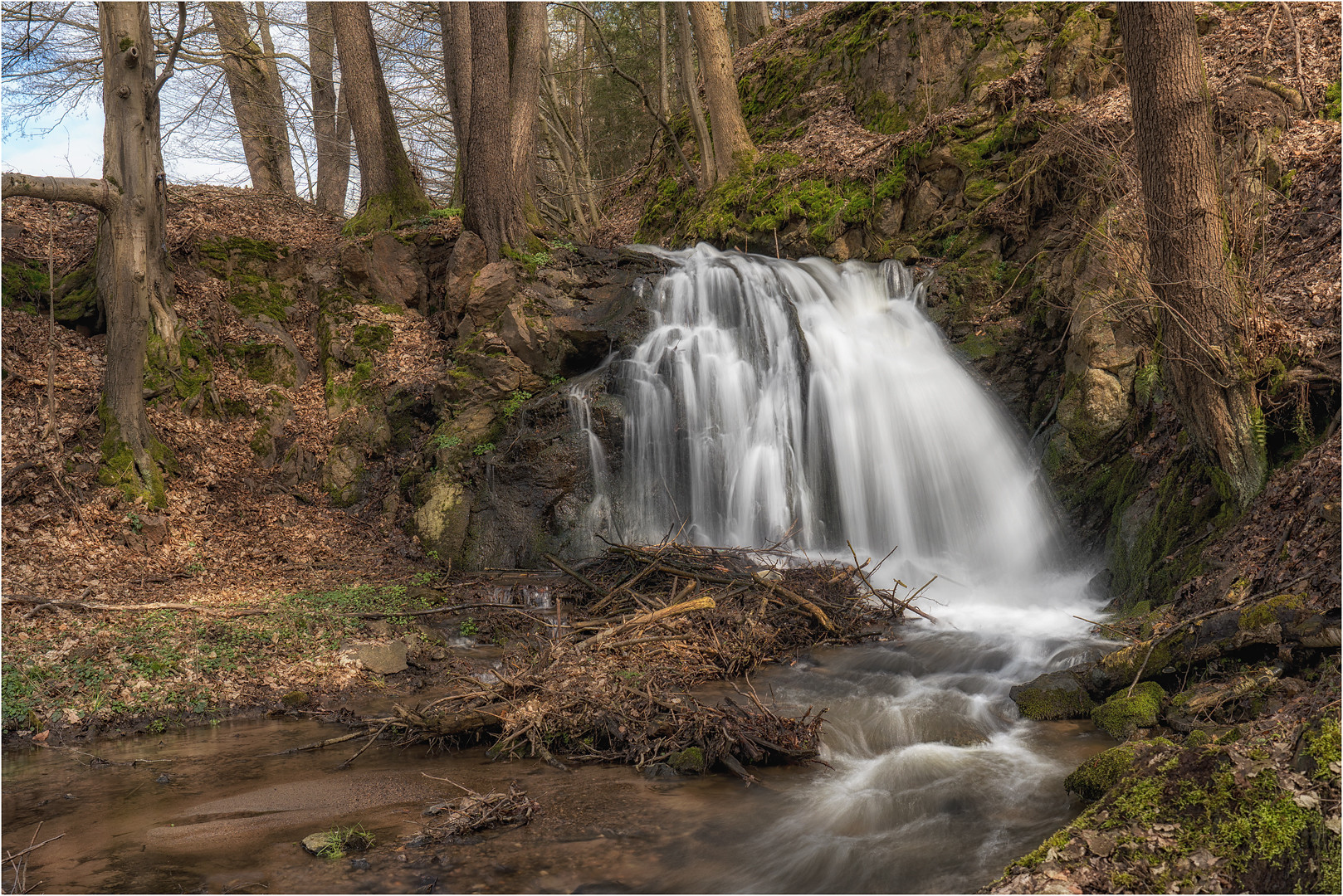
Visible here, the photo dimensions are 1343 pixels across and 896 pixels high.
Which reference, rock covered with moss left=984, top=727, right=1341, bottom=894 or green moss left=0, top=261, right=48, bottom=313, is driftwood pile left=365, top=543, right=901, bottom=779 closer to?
rock covered with moss left=984, top=727, right=1341, bottom=894

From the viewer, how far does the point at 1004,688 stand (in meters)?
6.38

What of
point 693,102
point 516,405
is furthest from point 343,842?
point 693,102

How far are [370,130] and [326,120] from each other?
679 centimetres

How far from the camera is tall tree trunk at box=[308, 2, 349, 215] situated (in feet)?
62.2

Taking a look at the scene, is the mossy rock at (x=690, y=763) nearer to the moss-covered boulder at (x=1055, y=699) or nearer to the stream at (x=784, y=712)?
the stream at (x=784, y=712)

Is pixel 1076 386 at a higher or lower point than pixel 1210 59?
lower

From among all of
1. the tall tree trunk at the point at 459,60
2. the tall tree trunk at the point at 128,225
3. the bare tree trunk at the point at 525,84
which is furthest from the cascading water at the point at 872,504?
the tall tree trunk at the point at 128,225

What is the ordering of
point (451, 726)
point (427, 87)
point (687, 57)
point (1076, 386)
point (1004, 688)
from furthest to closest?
point (427, 87), point (687, 57), point (1076, 386), point (1004, 688), point (451, 726)

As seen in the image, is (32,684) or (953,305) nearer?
(32,684)

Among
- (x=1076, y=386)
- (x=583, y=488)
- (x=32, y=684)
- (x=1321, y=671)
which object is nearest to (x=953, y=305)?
(x=1076, y=386)

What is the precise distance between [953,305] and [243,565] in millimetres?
10072

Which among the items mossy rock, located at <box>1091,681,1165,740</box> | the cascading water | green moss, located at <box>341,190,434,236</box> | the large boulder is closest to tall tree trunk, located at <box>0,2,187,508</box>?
the large boulder

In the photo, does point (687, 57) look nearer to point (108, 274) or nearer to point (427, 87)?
point (427, 87)

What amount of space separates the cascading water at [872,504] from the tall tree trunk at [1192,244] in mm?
2216
